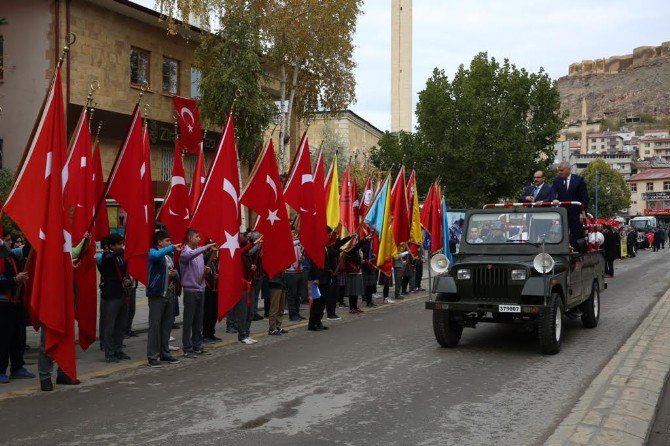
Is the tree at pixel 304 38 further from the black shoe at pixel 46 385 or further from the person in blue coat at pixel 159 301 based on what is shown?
the black shoe at pixel 46 385

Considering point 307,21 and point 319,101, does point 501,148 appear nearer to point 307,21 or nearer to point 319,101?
point 319,101

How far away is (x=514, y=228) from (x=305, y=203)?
371 centimetres

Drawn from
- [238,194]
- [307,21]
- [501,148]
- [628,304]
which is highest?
[307,21]

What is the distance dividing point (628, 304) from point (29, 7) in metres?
20.2

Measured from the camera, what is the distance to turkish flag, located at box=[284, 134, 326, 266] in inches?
486

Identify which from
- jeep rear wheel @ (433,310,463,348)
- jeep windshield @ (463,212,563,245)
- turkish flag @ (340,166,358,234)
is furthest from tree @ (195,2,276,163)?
jeep rear wheel @ (433,310,463,348)

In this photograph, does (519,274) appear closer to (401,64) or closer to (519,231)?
(519,231)

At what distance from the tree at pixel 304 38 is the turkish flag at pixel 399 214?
31.5 feet

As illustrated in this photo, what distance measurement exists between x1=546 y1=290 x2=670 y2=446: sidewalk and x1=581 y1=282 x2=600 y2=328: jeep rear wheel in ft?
5.32

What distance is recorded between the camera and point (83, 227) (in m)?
9.82

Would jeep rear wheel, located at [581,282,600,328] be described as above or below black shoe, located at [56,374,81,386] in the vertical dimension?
above

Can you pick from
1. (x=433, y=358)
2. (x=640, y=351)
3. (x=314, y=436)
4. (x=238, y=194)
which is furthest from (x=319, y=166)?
(x=314, y=436)

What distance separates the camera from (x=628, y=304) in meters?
16.8

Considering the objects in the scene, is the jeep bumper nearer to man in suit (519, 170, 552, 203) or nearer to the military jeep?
the military jeep
